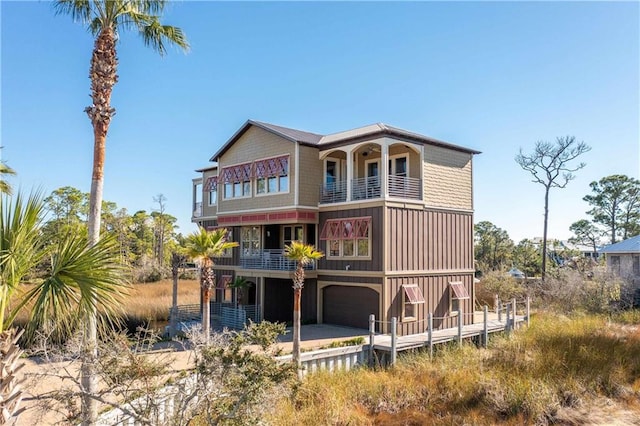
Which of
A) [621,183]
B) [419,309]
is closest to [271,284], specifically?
[419,309]

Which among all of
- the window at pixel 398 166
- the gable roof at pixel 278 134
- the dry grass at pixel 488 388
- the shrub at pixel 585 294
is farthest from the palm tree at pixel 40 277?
the shrub at pixel 585 294

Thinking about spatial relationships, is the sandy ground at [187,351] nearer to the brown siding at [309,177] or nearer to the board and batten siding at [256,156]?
the brown siding at [309,177]

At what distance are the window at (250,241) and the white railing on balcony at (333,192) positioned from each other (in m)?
4.73

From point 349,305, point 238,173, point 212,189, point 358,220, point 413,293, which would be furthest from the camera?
point 212,189

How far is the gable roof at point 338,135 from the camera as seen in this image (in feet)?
65.6

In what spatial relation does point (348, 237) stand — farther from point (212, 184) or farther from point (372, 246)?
point (212, 184)

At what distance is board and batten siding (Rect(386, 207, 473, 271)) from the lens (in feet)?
64.5

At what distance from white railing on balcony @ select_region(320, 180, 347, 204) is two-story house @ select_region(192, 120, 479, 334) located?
1.9 inches

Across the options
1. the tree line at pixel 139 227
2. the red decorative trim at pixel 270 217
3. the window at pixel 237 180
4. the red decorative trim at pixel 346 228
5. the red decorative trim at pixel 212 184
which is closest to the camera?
the red decorative trim at pixel 346 228

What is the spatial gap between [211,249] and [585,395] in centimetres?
1245

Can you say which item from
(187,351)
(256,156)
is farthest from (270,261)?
(187,351)

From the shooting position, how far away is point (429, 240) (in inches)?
832

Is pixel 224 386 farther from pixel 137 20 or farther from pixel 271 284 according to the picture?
pixel 271 284

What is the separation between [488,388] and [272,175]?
44.0 ft
